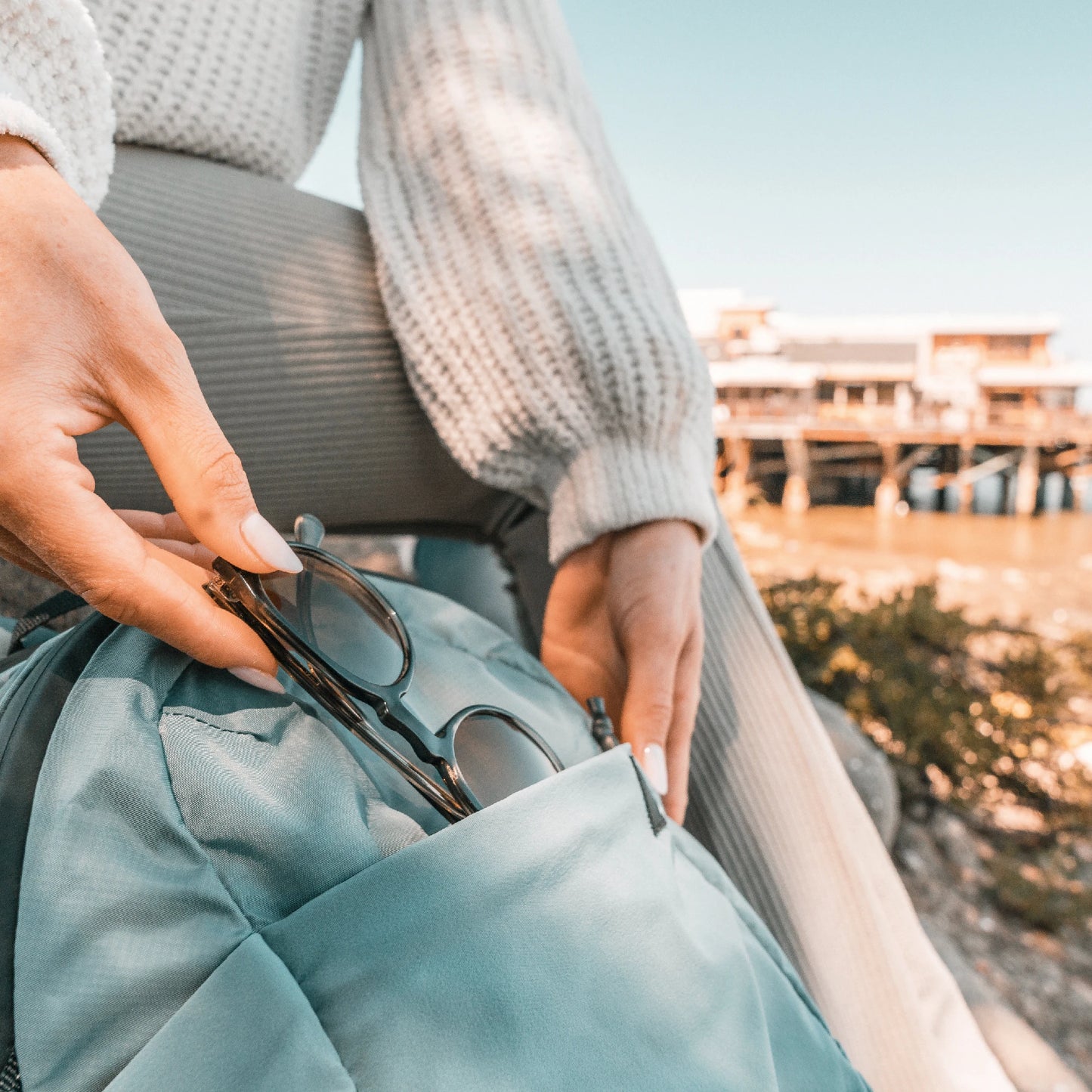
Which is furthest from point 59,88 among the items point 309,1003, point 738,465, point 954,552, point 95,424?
point 738,465

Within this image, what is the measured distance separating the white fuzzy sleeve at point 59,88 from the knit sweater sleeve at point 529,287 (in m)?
0.20

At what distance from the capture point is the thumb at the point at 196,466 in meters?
0.30

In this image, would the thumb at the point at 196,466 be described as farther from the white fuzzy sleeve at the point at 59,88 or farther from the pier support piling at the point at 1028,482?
the pier support piling at the point at 1028,482

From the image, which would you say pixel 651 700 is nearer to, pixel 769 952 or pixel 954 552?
pixel 769 952

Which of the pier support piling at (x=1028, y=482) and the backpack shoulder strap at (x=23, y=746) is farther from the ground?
the backpack shoulder strap at (x=23, y=746)

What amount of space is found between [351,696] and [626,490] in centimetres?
25

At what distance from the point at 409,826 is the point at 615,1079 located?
111 millimetres

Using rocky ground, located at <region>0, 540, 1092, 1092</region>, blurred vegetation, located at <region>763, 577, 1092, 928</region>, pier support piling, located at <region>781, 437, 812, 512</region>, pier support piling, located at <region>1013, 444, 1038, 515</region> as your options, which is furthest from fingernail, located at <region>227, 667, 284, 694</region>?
pier support piling, located at <region>1013, 444, 1038, 515</region>

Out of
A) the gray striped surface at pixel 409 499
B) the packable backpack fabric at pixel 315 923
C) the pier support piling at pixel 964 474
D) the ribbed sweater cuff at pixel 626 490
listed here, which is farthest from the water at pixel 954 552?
the packable backpack fabric at pixel 315 923

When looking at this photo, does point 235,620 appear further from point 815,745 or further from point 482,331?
point 815,745

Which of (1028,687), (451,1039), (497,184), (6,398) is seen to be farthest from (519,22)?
(1028,687)

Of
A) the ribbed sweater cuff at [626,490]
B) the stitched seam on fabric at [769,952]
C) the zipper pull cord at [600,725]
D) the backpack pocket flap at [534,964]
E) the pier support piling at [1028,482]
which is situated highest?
the ribbed sweater cuff at [626,490]

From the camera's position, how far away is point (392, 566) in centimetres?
105

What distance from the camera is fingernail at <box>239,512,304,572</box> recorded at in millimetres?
305
